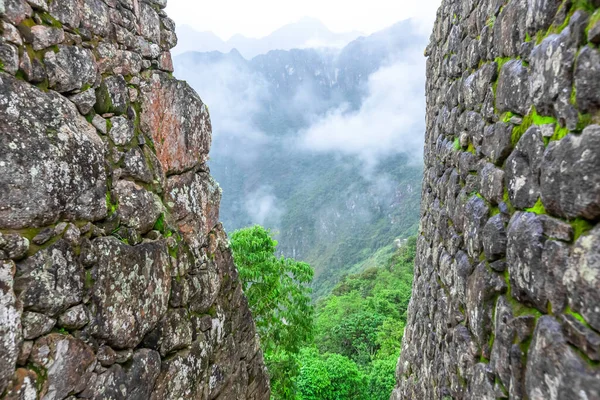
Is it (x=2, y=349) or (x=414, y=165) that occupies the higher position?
(x=414, y=165)

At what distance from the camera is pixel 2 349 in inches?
95.7

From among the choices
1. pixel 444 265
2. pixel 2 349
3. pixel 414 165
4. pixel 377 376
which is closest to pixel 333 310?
pixel 377 376

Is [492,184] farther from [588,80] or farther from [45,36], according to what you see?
[45,36]

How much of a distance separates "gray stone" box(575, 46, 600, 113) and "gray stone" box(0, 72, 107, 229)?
3.47m

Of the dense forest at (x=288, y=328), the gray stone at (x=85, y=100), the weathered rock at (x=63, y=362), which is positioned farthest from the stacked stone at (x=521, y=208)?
the dense forest at (x=288, y=328)

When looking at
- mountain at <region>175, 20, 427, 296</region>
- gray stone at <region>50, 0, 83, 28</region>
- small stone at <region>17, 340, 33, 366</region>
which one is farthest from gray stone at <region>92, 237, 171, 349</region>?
mountain at <region>175, 20, 427, 296</region>

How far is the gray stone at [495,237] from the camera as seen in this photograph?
284cm

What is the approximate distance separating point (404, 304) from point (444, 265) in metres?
25.6

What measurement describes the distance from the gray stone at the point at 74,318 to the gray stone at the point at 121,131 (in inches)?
61.8

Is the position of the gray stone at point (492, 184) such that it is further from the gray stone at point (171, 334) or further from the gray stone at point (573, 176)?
the gray stone at point (171, 334)

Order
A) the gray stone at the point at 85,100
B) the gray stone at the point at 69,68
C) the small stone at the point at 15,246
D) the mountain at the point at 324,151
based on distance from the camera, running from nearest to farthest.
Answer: the small stone at the point at 15,246
the gray stone at the point at 69,68
the gray stone at the point at 85,100
the mountain at the point at 324,151

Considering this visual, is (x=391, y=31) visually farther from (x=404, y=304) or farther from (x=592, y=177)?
(x=592, y=177)

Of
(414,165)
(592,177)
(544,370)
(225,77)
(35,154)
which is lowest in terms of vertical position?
(544,370)

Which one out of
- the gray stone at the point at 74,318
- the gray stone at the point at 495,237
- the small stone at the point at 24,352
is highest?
the gray stone at the point at 495,237
